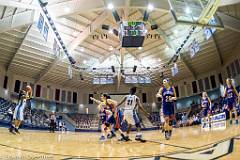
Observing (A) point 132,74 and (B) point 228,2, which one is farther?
(A) point 132,74

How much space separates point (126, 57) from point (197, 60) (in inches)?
312

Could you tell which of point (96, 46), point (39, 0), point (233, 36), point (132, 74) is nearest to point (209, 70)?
point (233, 36)

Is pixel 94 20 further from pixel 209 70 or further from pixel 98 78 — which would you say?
pixel 209 70

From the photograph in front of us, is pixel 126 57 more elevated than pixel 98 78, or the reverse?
pixel 126 57

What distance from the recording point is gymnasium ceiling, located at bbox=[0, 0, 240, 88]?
1501 centimetres

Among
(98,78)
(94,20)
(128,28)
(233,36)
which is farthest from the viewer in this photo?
(98,78)

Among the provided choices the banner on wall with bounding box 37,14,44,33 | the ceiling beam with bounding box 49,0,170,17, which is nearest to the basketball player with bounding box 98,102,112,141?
the banner on wall with bounding box 37,14,44,33

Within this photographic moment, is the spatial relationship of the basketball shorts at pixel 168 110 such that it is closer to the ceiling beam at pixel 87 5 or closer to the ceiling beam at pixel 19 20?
the ceiling beam at pixel 87 5

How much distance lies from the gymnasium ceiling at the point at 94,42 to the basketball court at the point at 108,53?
6 cm

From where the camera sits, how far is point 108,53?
25.0 metres

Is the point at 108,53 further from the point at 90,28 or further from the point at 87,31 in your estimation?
the point at 90,28

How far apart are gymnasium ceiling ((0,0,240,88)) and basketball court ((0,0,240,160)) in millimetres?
63

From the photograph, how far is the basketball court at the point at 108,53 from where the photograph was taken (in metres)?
14.7

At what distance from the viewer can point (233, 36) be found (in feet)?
71.4
